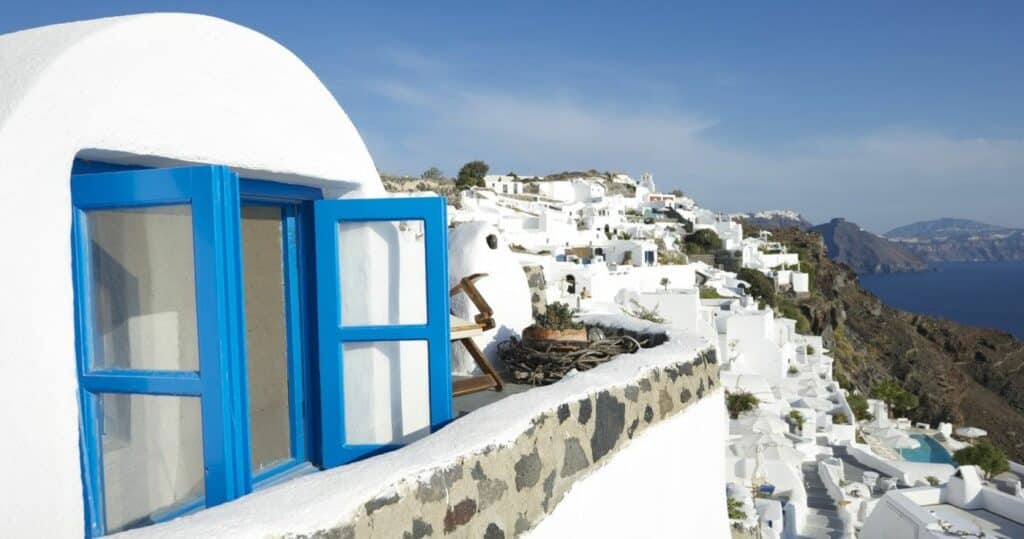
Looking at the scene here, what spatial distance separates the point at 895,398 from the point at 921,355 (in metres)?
19.8

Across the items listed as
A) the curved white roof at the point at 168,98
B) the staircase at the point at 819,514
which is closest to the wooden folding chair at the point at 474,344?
the curved white roof at the point at 168,98

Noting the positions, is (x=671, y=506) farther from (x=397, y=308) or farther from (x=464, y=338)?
(x=397, y=308)

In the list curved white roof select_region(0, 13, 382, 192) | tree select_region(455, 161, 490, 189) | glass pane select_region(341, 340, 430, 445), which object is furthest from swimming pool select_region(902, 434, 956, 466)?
tree select_region(455, 161, 490, 189)

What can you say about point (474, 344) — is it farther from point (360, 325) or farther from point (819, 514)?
point (819, 514)

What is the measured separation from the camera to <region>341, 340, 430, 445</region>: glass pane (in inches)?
157

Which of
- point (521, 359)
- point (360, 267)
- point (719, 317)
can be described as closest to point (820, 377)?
point (719, 317)

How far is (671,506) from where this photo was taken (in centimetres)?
469

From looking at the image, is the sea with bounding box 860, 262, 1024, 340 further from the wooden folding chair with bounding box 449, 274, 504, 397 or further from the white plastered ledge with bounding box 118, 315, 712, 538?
the white plastered ledge with bounding box 118, 315, 712, 538

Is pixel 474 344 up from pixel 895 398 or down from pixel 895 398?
up

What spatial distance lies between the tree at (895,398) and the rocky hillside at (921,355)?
127cm

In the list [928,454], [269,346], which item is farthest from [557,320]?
[928,454]

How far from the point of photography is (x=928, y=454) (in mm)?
29047

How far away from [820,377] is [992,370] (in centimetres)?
3709

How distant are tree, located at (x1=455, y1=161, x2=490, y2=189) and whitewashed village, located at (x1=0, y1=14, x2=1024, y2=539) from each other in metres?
63.1
